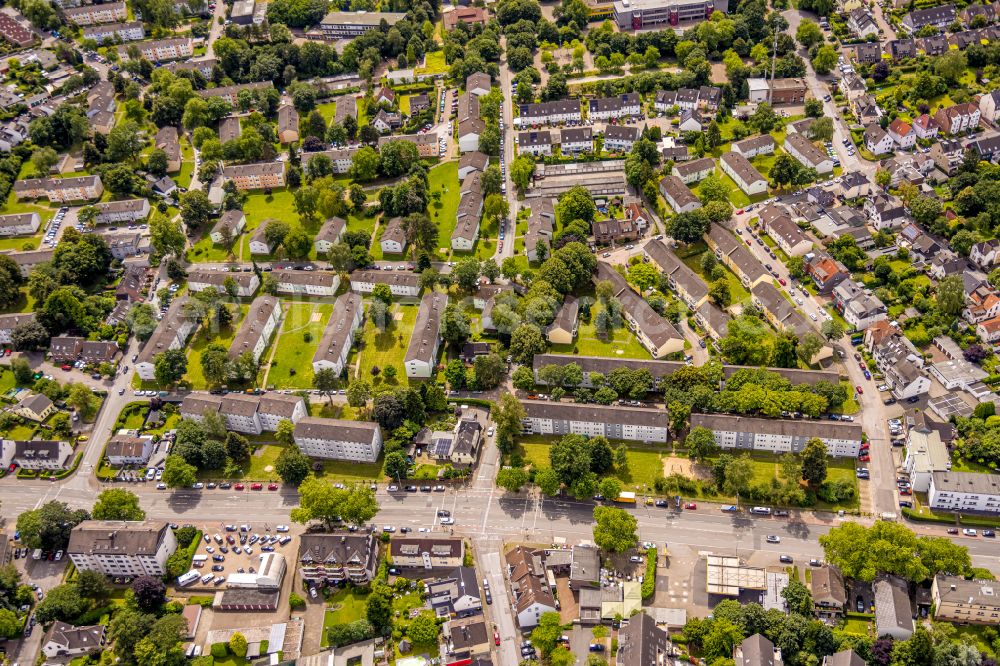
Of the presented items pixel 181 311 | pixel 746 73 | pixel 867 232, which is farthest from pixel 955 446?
pixel 181 311

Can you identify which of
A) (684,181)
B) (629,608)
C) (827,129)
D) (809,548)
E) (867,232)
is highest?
(827,129)

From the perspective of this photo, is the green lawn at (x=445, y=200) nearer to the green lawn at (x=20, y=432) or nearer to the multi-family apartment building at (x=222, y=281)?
the multi-family apartment building at (x=222, y=281)

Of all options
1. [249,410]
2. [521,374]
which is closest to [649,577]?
[521,374]

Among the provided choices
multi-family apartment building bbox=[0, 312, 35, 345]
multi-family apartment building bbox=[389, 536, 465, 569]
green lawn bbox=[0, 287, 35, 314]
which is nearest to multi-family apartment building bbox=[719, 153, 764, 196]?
multi-family apartment building bbox=[389, 536, 465, 569]

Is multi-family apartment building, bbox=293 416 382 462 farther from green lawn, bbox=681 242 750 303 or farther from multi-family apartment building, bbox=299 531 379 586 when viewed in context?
green lawn, bbox=681 242 750 303

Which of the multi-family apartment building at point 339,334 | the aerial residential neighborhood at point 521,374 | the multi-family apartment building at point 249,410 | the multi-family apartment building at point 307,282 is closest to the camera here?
the aerial residential neighborhood at point 521,374

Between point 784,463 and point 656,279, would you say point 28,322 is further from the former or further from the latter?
point 784,463

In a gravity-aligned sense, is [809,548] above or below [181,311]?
below

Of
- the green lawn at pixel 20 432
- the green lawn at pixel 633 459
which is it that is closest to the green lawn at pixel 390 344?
the green lawn at pixel 633 459
